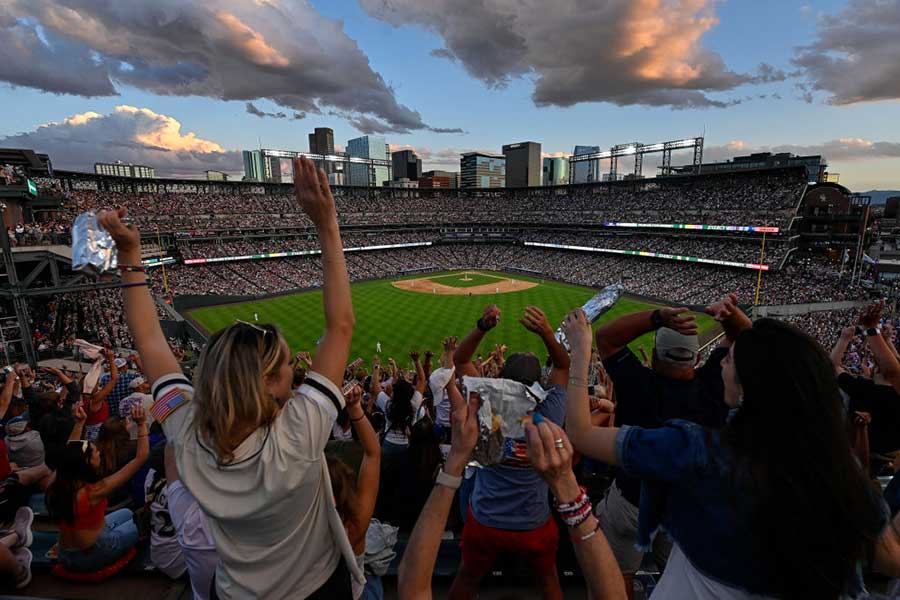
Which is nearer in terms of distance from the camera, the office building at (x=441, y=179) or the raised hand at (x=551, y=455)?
the raised hand at (x=551, y=455)

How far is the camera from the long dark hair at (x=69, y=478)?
3641 mm

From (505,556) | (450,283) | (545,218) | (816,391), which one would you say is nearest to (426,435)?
(505,556)

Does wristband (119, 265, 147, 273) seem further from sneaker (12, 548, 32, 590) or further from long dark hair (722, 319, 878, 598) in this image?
sneaker (12, 548, 32, 590)

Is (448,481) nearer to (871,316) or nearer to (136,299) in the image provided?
(136,299)

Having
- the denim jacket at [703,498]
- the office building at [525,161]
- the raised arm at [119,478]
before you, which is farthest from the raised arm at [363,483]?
the office building at [525,161]

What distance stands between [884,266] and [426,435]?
61.9 metres

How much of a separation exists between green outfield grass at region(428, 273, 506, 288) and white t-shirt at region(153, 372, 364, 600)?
46.8 metres

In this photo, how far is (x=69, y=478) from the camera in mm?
3680

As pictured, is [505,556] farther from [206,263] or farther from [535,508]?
[206,263]

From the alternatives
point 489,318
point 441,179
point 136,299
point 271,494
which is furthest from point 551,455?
point 441,179

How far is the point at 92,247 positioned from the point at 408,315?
32683 mm

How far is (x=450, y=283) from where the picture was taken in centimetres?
5097

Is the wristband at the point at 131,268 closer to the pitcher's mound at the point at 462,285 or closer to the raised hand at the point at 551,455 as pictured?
the raised hand at the point at 551,455

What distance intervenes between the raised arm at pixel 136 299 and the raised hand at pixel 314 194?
3.41 ft
